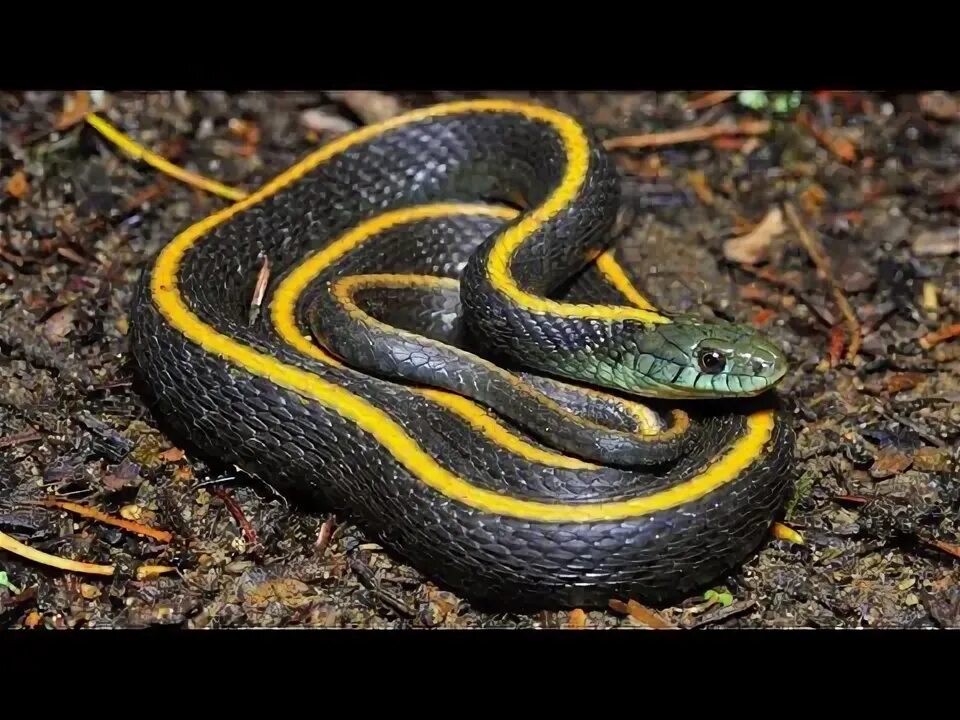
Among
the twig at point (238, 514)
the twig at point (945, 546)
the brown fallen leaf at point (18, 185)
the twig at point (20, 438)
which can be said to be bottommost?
the twig at point (238, 514)

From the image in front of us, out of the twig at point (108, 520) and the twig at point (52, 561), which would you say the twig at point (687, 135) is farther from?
the twig at point (52, 561)

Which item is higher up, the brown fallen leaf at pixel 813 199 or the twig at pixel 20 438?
the brown fallen leaf at pixel 813 199

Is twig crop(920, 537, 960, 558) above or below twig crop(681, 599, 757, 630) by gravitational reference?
above

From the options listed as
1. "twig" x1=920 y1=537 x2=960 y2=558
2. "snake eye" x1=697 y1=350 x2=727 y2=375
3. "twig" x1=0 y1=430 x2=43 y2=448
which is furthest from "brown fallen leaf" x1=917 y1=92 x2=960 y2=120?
"twig" x1=0 y1=430 x2=43 y2=448

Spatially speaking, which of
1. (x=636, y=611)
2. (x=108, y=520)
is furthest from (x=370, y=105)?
(x=636, y=611)

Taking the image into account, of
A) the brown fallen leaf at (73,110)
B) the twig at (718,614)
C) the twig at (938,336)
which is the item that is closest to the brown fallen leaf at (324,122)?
the brown fallen leaf at (73,110)

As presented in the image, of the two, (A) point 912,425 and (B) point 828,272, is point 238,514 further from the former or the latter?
(B) point 828,272

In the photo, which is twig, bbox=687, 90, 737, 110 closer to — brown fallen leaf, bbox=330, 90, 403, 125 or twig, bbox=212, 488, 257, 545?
brown fallen leaf, bbox=330, 90, 403, 125
